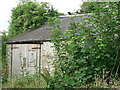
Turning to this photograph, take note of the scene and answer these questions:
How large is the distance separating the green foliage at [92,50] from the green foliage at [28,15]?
838cm

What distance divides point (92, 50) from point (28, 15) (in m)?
9.57

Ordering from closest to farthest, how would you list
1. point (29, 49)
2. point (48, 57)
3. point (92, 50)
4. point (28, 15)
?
point (92, 50) → point (48, 57) → point (29, 49) → point (28, 15)

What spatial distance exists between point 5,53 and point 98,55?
24.6 feet

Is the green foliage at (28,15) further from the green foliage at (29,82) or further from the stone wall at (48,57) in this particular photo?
the green foliage at (29,82)

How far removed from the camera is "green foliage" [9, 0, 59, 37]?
13.5 m

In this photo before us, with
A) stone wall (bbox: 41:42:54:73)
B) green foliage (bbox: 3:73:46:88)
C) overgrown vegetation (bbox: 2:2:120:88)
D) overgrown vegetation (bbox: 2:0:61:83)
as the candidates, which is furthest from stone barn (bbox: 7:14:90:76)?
overgrown vegetation (bbox: 2:2:120:88)

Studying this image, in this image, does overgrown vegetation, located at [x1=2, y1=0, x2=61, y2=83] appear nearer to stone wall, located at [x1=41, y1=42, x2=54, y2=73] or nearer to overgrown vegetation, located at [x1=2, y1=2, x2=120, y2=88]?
A: stone wall, located at [x1=41, y1=42, x2=54, y2=73]

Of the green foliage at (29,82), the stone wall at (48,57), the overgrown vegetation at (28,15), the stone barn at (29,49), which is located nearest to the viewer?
the green foliage at (29,82)

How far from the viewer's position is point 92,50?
15.4 feet

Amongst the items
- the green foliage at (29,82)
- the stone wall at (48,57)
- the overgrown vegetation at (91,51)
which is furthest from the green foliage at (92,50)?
the stone wall at (48,57)

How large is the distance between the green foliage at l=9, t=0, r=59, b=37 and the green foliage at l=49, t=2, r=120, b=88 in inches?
330

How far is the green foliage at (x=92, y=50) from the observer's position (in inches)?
181

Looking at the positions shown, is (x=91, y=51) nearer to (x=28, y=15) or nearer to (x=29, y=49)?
(x=29, y=49)

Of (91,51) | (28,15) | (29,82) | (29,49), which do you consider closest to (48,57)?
(29,82)
